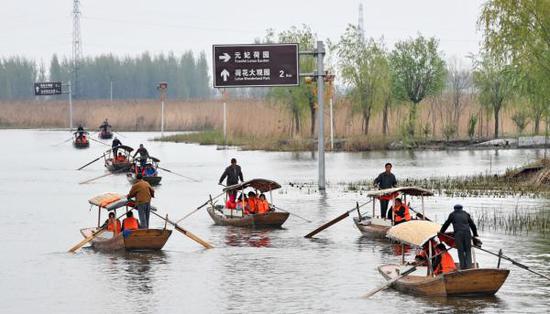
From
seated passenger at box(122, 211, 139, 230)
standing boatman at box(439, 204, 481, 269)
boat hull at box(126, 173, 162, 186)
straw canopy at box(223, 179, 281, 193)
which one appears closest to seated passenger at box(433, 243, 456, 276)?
standing boatman at box(439, 204, 481, 269)

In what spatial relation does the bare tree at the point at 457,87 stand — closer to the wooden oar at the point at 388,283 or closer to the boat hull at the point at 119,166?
the boat hull at the point at 119,166

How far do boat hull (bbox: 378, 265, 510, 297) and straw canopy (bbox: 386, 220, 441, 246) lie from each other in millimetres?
772

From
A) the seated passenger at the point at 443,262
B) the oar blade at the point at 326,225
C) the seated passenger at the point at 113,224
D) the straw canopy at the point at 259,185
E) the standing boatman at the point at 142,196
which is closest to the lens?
the seated passenger at the point at 443,262

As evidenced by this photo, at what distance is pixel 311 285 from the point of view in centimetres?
2439

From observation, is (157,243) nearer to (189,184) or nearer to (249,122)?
(189,184)

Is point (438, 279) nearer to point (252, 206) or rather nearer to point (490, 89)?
point (252, 206)

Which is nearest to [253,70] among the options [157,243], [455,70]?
[157,243]

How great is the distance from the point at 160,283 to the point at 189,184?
27.5m

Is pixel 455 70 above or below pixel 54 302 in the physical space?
above

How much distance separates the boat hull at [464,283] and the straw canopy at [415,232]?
0.77m

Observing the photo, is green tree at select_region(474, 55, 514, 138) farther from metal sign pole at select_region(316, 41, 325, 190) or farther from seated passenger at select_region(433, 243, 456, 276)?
seated passenger at select_region(433, 243, 456, 276)

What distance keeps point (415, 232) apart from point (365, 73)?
67.0 metres

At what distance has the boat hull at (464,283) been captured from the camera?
21.3 m

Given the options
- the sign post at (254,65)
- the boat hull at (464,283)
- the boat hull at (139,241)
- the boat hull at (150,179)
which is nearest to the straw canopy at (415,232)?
the boat hull at (464,283)
